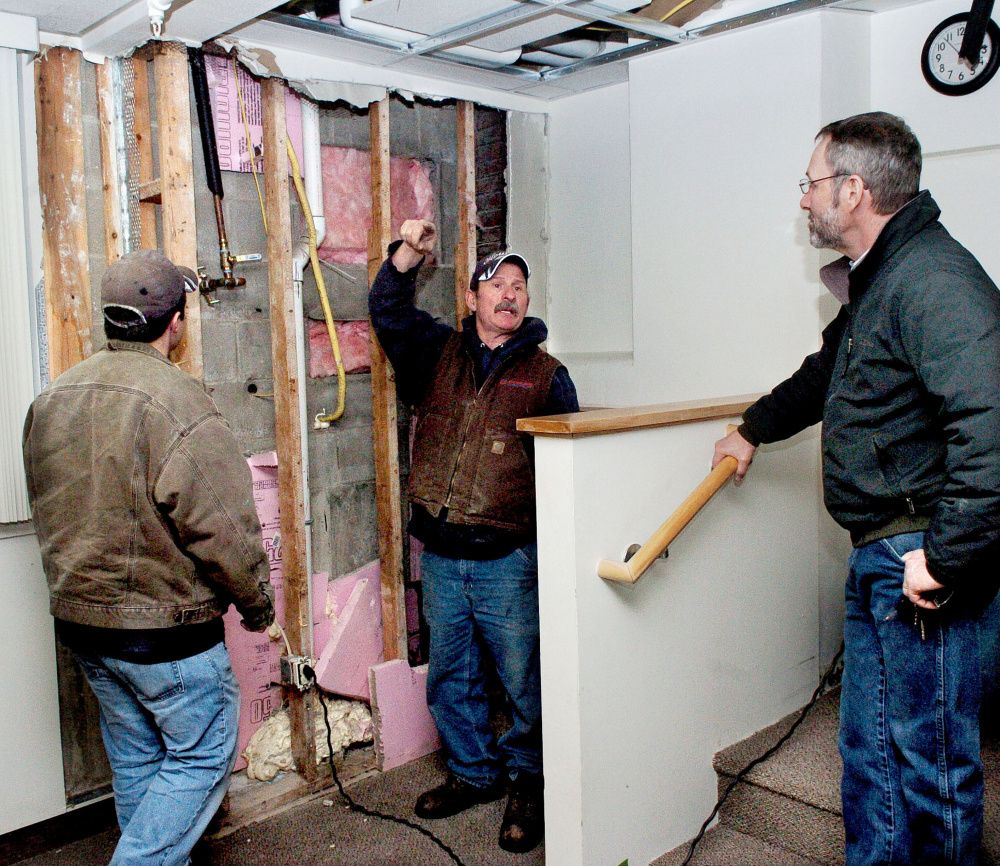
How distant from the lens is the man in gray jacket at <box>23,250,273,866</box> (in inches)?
71.2

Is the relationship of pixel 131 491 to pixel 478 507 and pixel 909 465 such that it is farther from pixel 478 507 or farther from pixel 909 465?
pixel 909 465

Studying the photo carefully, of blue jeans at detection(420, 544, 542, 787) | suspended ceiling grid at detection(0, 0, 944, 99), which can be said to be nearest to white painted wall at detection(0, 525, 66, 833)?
blue jeans at detection(420, 544, 542, 787)

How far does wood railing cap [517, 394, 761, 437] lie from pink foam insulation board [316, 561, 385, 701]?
1147 mm

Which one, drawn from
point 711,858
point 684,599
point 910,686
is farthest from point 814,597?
point 910,686

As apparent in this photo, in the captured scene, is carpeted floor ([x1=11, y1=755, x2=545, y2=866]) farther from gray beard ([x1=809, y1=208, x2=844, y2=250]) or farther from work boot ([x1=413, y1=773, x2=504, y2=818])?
gray beard ([x1=809, y1=208, x2=844, y2=250])

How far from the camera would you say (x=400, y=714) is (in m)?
2.94

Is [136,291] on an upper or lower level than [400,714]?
upper

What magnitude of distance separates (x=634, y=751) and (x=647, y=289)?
157 centimetres

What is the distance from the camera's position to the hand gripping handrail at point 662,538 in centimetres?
198

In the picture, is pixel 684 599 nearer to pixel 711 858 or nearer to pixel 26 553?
pixel 711 858

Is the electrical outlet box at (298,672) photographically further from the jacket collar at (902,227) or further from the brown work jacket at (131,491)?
the jacket collar at (902,227)

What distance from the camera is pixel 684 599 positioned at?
7.48ft

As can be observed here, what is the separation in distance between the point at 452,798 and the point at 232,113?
2.14 meters

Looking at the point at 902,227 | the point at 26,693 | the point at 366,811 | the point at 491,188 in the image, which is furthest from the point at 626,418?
the point at 26,693
